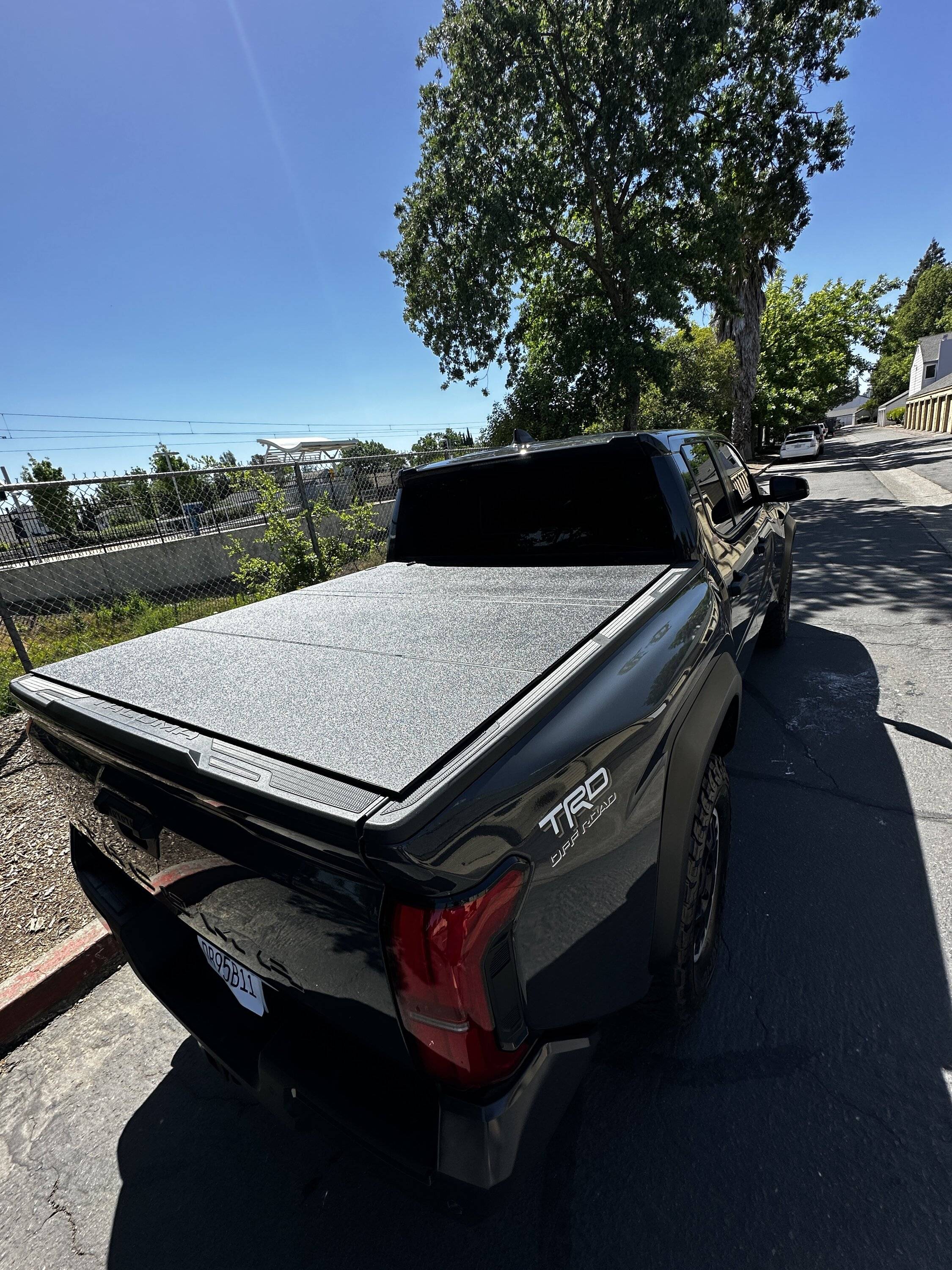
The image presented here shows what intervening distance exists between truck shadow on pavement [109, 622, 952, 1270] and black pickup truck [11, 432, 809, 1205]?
218 millimetres

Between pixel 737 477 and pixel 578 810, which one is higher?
pixel 737 477

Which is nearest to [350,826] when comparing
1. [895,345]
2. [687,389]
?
[687,389]

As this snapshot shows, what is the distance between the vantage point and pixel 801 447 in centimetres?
2767

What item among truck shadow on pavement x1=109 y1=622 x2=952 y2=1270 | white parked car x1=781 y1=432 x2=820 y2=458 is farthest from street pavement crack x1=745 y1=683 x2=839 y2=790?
white parked car x1=781 y1=432 x2=820 y2=458

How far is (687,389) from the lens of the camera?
23125 millimetres

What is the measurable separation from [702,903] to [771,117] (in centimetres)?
1773

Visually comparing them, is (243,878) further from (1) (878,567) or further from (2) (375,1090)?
(1) (878,567)

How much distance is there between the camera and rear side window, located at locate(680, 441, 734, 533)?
273cm

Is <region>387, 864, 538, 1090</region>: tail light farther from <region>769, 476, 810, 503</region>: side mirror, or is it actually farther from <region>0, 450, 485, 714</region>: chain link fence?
<region>0, 450, 485, 714</region>: chain link fence

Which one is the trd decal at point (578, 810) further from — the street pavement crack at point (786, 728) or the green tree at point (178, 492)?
the green tree at point (178, 492)

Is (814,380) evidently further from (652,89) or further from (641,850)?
(641,850)

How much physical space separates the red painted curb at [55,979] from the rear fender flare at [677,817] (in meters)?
2.27

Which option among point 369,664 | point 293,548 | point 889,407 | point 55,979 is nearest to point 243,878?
point 369,664

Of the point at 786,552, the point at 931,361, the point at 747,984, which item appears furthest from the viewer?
the point at 931,361
